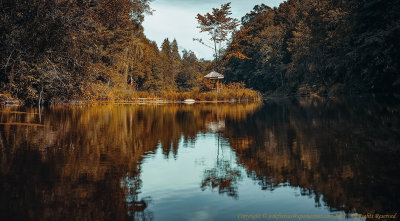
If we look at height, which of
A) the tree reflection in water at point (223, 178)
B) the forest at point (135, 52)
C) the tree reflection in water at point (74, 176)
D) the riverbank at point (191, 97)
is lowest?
the tree reflection in water at point (223, 178)

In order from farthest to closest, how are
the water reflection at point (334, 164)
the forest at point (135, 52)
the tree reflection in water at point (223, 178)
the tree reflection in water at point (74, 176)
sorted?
the forest at point (135, 52), the tree reflection in water at point (223, 178), the water reflection at point (334, 164), the tree reflection in water at point (74, 176)

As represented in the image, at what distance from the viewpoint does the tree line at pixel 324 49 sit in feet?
81.4

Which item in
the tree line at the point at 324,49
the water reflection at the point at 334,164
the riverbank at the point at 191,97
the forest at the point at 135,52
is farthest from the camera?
the riverbank at the point at 191,97

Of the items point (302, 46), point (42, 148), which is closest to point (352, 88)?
point (302, 46)

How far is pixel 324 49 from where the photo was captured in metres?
48.9

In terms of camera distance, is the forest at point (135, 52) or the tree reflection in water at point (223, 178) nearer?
the tree reflection in water at point (223, 178)

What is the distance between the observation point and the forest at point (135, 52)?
534 inches

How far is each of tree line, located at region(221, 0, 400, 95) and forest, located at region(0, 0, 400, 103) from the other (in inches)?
4.6

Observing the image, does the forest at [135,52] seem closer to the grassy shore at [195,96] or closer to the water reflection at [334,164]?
the grassy shore at [195,96]

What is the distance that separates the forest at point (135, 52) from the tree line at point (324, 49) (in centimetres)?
12

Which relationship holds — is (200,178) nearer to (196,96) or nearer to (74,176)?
(74,176)

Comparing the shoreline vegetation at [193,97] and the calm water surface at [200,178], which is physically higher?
the shoreline vegetation at [193,97]

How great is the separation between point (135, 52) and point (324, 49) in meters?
31.2

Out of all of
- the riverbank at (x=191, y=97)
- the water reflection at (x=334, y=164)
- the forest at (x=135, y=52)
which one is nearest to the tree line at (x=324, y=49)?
the forest at (x=135, y=52)
